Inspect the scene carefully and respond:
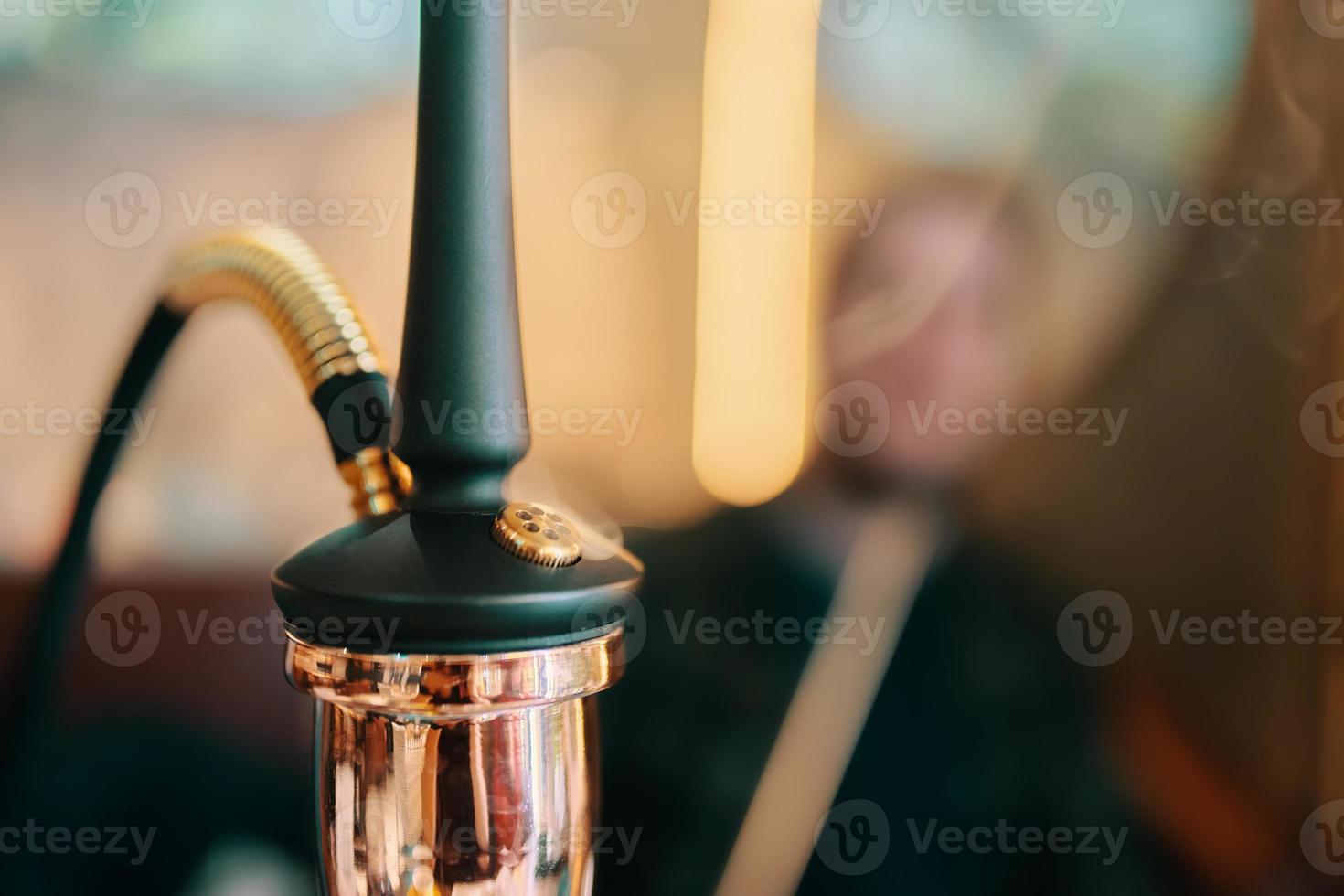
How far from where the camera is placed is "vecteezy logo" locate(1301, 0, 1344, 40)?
2.54ft

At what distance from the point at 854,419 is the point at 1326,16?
0.48 metres

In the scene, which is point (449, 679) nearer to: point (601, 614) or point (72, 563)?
point (601, 614)

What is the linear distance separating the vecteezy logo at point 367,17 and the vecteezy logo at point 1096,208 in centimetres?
52

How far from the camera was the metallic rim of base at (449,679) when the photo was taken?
260 mm

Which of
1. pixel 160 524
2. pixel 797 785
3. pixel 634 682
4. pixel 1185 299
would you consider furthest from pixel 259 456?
pixel 1185 299

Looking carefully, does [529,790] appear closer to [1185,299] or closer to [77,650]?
[77,650]

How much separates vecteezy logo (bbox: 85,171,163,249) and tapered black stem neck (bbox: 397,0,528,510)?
1.69 ft
